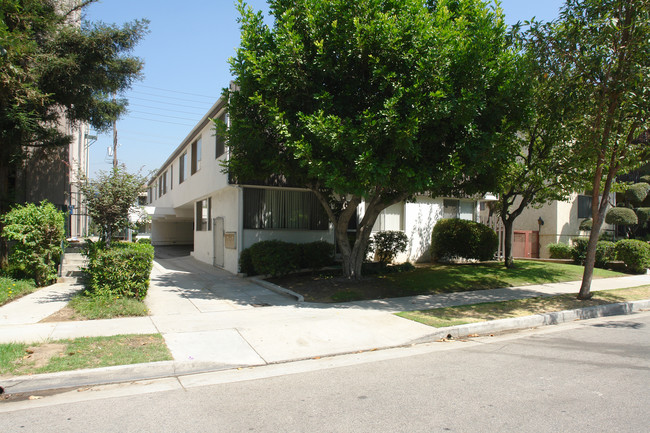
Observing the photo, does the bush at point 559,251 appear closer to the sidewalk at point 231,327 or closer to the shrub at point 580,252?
the shrub at point 580,252

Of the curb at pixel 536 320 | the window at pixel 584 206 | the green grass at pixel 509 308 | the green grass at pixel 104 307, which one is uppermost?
the window at pixel 584 206

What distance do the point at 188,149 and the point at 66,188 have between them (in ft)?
18.6

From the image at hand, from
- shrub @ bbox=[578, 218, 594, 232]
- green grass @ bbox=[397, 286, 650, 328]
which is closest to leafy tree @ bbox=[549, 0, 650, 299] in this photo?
green grass @ bbox=[397, 286, 650, 328]

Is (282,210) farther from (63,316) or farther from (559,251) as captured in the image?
(559,251)

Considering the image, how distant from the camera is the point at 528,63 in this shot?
10406 mm

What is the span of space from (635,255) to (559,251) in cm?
532

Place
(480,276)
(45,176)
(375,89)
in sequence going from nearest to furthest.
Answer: (375,89) < (480,276) < (45,176)

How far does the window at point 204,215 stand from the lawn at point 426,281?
632cm

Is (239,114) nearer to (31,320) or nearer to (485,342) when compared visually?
(31,320)

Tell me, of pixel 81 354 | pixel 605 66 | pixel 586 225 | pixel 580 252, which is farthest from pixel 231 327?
pixel 586 225

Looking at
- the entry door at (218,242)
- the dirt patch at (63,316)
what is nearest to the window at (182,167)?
the entry door at (218,242)

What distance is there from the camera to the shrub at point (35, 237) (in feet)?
34.7

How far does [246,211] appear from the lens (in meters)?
14.5

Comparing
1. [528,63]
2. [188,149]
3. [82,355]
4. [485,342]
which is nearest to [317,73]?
[528,63]
